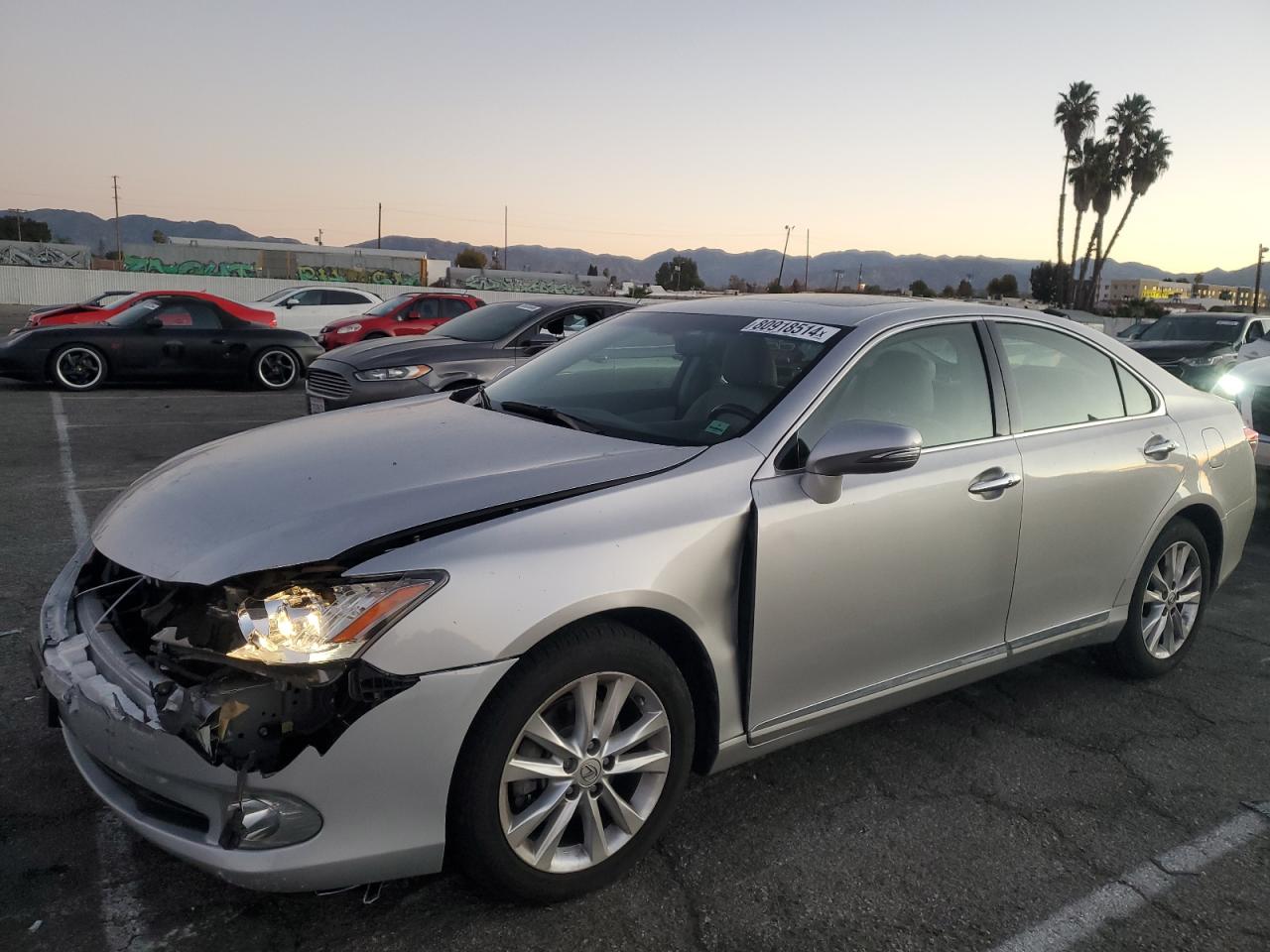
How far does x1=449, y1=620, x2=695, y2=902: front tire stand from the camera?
223 cm

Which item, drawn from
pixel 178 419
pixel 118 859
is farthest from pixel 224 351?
pixel 118 859

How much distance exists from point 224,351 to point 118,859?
1212 cm

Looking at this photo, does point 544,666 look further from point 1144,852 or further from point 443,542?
point 1144,852

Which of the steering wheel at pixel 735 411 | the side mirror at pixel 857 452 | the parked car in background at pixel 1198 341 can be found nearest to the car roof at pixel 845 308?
the steering wheel at pixel 735 411

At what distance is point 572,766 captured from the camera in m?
2.38

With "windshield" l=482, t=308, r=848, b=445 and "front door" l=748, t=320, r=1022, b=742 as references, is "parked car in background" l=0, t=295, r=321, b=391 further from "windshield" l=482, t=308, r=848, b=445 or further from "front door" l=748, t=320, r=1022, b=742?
"front door" l=748, t=320, r=1022, b=742

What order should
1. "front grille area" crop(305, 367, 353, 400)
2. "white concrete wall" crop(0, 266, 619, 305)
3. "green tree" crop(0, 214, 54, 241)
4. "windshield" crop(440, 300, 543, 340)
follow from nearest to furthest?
"front grille area" crop(305, 367, 353, 400)
"windshield" crop(440, 300, 543, 340)
"white concrete wall" crop(0, 266, 619, 305)
"green tree" crop(0, 214, 54, 241)


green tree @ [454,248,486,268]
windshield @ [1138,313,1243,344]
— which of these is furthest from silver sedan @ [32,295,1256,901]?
green tree @ [454,248,486,268]

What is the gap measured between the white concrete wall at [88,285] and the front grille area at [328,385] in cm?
2954

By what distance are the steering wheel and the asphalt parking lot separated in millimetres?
1232

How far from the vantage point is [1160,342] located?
15.6 metres

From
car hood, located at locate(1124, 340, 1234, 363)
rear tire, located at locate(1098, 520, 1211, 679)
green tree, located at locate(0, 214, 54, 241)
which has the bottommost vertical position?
rear tire, located at locate(1098, 520, 1211, 679)

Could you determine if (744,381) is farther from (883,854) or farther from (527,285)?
(527,285)

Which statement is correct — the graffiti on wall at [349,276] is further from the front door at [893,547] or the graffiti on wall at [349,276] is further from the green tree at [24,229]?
the front door at [893,547]
